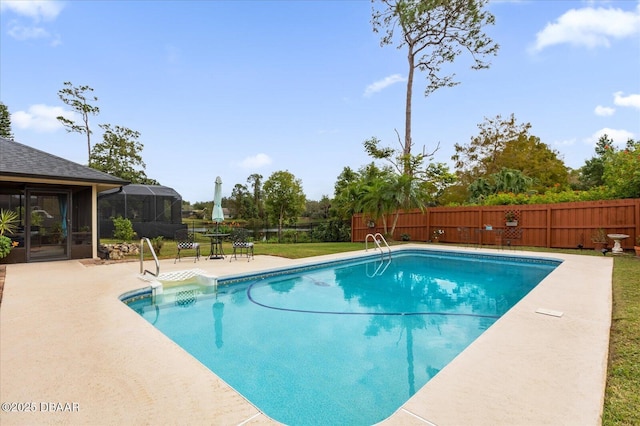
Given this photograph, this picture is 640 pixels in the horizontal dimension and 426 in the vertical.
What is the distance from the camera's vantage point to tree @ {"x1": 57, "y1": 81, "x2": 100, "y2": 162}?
66.7ft

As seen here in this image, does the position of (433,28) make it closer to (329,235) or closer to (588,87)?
(588,87)

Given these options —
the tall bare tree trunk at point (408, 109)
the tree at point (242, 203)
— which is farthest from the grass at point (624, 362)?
the tree at point (242, 203)

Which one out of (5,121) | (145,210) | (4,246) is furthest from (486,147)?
(5,121)

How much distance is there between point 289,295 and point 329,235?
488 inches

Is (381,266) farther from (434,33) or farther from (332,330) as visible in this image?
(434,33)

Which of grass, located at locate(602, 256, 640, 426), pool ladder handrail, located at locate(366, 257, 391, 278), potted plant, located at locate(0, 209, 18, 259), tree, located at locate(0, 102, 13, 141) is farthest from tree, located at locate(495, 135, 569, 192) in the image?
tree, located at locate(0, 102, 13, 141)

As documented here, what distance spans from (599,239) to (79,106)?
28.6 m

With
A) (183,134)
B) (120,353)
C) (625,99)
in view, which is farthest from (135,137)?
(625,99)

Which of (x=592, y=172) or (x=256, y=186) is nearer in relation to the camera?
(x=592, y=172)

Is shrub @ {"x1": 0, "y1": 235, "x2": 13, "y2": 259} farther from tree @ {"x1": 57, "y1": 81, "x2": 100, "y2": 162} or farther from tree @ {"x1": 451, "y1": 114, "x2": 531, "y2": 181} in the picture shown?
tree @ {"x1": 451, "y1": 114, "x2": 531, "y2": 181}

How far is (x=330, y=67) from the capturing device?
1517 cm

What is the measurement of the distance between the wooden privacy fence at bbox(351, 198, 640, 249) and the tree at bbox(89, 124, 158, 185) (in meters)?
17.5

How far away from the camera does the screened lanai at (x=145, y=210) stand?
51.9ft

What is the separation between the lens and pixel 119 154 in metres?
22.7
